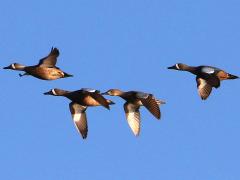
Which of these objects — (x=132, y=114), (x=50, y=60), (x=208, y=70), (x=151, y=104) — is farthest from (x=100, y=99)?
(x=208, y=70)

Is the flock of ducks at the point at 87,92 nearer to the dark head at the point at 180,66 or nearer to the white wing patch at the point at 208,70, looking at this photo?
the white wing patch at the point at 208,70

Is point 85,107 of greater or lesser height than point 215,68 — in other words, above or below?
below

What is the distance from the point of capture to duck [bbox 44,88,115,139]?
25797 millimetres

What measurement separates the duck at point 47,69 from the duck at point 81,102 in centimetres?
60

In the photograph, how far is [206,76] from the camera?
87.4 feet

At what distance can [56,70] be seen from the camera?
2638cm

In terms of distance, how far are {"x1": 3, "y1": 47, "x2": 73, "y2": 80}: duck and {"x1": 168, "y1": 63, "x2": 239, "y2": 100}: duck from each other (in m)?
3.66

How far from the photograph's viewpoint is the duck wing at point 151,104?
24.6 metres

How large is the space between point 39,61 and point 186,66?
428cm

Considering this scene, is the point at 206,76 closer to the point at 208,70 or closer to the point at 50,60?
the point at 208,70

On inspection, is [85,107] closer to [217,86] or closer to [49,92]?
[49,92]

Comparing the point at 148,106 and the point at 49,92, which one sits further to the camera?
the point at 49,92

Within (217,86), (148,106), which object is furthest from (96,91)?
(217,86)

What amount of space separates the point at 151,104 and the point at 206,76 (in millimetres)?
2416
